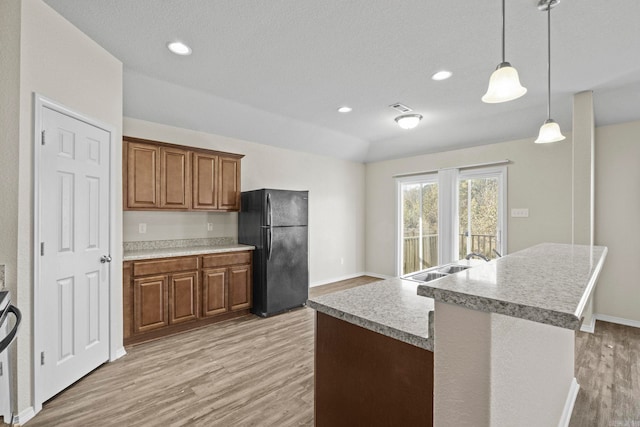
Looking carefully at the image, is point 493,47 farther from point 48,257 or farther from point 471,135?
point 48,257

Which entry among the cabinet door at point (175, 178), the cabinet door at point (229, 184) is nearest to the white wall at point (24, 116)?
the cabinet door at point (175, 178)

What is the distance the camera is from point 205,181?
3.70m

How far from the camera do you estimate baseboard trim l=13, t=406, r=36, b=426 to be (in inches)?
71.1

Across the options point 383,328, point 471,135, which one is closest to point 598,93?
point 471,135

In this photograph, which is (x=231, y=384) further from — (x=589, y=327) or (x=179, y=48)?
(x=589, y=327)

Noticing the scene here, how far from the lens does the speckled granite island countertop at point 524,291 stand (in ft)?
2.14

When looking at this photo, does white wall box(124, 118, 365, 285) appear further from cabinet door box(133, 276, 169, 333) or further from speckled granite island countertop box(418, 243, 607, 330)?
speckled granite island countertop box(418, 243, 607, 330)

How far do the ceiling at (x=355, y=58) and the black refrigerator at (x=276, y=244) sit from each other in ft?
3.87

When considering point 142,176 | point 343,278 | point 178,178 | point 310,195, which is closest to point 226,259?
point 178,178

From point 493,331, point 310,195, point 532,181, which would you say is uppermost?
point 532,181

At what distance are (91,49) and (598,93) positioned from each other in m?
4.95

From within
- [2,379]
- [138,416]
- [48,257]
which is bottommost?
[138,416]

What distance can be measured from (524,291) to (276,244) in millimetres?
3243

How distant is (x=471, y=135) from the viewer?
14.9 feet
